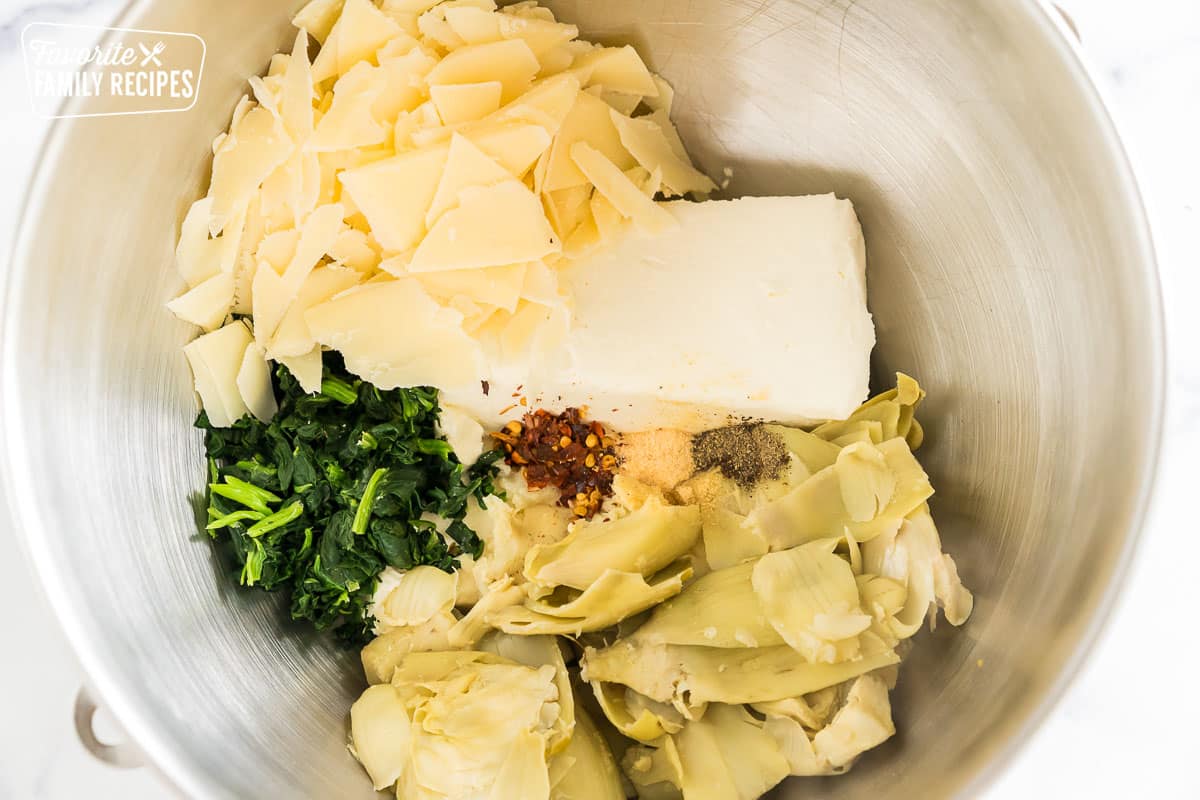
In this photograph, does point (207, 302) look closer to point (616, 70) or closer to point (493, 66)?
point (493, 66)

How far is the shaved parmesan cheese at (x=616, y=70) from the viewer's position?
4.91ft

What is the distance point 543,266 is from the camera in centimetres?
141

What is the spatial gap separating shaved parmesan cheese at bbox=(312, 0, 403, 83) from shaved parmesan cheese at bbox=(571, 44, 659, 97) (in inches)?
13.0

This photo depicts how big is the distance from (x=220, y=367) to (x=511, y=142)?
1.98 ft

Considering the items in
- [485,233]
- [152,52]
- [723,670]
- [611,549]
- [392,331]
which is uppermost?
[152,52]

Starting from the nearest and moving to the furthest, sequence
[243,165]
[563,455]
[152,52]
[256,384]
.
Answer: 1. [152,52]
2. [243,165]
3. [256,384]
4. [563,455]

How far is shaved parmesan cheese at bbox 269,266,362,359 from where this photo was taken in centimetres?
136

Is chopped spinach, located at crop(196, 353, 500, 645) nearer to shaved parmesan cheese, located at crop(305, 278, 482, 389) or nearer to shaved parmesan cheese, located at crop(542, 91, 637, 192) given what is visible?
shaved parmesan cheese, located at crop(305, 278, 482, 389)

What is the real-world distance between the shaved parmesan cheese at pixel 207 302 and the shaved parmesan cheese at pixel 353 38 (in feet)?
1.19

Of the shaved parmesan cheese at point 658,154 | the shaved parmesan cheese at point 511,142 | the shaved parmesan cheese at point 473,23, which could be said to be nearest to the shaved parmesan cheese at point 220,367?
the shaved parmesan cheese at point 511,142

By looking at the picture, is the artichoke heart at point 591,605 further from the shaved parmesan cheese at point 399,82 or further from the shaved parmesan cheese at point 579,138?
the shaved parmesan cheese at point 399,82

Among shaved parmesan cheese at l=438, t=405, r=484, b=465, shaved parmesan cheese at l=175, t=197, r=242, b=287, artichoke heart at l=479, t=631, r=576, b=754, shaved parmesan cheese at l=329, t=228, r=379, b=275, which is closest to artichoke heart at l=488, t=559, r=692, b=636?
artichoke heart at l=479, t=631, r=576, b=754

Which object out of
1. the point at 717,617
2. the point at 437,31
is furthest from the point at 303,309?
the point at 717,617

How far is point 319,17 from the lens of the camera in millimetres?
1369
